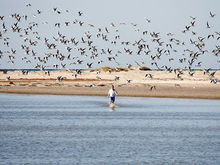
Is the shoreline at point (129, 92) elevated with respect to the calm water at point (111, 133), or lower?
elevated

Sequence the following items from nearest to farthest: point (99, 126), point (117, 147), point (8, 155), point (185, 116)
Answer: point (8, 155) → point (117, 147) → point (99, 126) → point (185, 116)

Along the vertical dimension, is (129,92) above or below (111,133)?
above

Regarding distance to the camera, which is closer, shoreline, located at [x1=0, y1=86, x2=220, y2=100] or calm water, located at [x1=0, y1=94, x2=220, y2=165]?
calm water, located at [x1=0, y1=94, x2=220, y2=165]

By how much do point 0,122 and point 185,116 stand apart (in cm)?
1327

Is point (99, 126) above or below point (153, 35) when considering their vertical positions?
below

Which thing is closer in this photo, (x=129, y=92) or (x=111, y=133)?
(x=111, y=133)

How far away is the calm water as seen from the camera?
23.1 m

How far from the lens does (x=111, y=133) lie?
101 ft

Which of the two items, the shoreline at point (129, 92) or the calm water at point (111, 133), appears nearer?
the calm water at point (111, 133)

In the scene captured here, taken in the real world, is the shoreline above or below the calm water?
above

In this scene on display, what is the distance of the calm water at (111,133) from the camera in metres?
23.1

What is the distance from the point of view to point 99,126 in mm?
34125

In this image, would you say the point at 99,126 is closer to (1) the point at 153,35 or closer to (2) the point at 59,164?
(2) the point at 59,164

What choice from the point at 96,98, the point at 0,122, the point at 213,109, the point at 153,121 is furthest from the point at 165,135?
the point at 96,98
